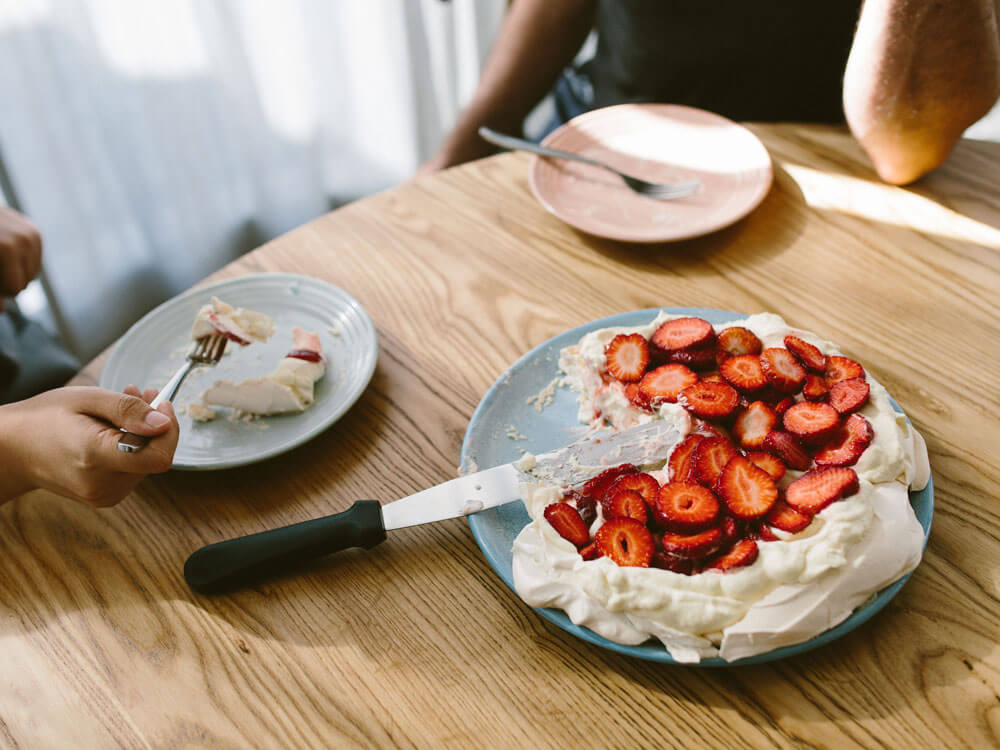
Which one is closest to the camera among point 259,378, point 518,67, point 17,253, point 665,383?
point 665,383

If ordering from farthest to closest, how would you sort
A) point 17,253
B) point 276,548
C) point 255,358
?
point 17,253 < point 255,358 < point 276,548

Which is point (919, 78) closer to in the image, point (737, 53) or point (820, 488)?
point (737, 53)

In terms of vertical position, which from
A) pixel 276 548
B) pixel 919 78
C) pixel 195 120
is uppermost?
pixel 919 78

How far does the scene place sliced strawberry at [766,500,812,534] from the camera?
0.81m

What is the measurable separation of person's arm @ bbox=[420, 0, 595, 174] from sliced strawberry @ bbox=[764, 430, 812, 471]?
4.11ft

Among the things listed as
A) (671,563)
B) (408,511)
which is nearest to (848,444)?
(671,563)

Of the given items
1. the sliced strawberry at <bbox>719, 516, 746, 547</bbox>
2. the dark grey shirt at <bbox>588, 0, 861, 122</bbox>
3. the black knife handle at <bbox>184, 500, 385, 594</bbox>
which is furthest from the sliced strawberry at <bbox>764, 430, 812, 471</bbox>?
the dark grey shirt at <bbox>588, 0, 861, 122</bbox>

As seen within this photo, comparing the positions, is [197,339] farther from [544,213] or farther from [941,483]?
[941,483]

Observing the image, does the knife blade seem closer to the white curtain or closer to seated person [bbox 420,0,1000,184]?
seated person [bbox 420,0,1000,184]

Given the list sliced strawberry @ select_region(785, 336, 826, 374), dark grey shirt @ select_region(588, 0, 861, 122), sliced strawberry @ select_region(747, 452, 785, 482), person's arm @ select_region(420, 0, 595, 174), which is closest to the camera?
sliced strawberry @ select_region(747, 452, 785, 482)

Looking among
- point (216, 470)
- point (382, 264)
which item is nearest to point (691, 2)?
point (382, 264)

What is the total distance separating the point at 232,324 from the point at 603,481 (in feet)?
2.01

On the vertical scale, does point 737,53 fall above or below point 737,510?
above

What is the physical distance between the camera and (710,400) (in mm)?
942
